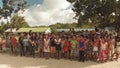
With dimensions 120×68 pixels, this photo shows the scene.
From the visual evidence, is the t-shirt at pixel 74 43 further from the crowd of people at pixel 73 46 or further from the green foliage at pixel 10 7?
the green foliage at pixel 10 7

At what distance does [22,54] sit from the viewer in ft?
80.1

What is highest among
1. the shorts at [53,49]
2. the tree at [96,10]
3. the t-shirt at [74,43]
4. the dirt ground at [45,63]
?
the tree at [96,10]

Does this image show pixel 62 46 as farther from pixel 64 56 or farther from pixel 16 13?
pixel 16 13

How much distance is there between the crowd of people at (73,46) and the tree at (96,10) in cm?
1329

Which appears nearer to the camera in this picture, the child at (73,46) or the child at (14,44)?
the child at (73,46)

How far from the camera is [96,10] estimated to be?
1433 inches

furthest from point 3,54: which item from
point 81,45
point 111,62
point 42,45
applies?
point 111,62

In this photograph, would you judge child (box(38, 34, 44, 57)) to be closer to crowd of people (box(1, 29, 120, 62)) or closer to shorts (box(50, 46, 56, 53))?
crowd of people (box(1, 29, 120, 62))

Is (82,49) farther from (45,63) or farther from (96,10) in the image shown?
(96,10)

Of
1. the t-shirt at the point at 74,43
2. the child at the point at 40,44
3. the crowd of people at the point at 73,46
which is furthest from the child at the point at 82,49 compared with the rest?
the child at the point at 40,44

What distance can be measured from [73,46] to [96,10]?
1619cm

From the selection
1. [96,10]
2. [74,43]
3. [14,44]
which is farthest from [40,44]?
[96,10]

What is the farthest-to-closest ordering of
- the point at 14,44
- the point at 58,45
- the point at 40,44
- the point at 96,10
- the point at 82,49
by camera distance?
the point at 96,10
the point at 14,44
the point at 40,44
the point at 58,45
the point at 82,49

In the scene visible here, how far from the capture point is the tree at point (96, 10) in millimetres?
35094
